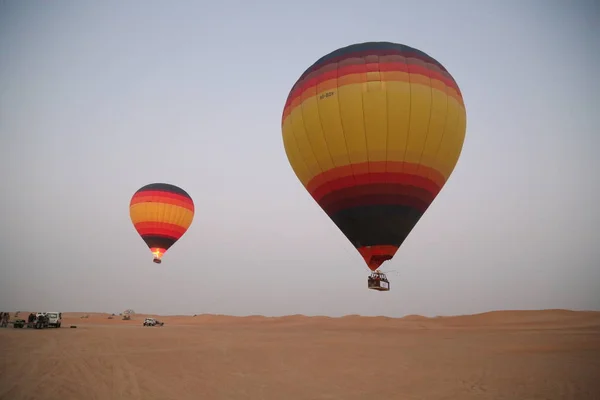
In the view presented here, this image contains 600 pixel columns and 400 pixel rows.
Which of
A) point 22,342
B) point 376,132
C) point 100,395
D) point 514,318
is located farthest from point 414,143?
point 514,318

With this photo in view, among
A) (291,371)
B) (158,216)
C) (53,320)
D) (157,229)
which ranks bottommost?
(53,320)

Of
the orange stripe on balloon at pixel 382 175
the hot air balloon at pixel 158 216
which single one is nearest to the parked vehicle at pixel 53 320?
the hot air balloon at pixel 158 216

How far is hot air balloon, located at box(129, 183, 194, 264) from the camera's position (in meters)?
33.0

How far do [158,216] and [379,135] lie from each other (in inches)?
926

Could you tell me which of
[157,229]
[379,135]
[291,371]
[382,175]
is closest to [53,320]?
[157,229]

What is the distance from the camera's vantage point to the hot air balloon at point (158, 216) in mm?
33000

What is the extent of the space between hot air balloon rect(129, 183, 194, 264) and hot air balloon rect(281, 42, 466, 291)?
2017 cm

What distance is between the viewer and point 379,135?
15734 mm

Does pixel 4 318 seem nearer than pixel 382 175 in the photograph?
No

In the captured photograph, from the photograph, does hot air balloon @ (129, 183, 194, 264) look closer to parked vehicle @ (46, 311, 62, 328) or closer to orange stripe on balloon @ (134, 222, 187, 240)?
orange stripe on balloon @ (134, 222, 187, 240)

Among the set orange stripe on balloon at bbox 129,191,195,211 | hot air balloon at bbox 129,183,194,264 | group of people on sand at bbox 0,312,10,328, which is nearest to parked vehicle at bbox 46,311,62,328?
group of people on sand at bbox 0,312,10,328

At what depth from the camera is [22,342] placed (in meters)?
18.0

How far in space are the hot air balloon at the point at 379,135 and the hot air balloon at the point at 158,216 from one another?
20.2 metres

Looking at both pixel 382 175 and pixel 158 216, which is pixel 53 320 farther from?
pixel 382 175
